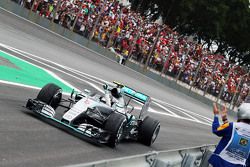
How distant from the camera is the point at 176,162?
790 centimetres

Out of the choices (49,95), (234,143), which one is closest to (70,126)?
(49,95)

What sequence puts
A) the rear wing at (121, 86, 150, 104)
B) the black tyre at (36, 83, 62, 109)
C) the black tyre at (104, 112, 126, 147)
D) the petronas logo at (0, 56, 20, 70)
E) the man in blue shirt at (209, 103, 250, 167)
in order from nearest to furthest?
the man in blue shirt at (209, 103, 250, 167)
the black tyre at (104, 112, 126, 147)
the black tyre at (36, 83, 62, 109)
the rear wing at (121, 86, 150, 104)
the petronas logo at (0, 56, 20, 70)

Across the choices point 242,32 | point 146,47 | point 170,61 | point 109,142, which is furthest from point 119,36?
point 242,32

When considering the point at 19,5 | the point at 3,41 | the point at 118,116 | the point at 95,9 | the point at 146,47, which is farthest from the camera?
the point at 146,47

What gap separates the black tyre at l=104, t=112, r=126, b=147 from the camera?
10023 millimetres

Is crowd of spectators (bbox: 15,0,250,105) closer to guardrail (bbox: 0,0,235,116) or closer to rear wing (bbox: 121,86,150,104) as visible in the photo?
guardrail (bbox: 0,0,235,116)

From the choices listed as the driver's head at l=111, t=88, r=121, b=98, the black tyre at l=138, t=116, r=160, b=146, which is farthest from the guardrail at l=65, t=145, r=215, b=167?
the black tyre at l=138, t=116, r=160, b=146

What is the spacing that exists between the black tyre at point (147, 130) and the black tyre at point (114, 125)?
182 centimetres

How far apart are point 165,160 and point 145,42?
27.7m

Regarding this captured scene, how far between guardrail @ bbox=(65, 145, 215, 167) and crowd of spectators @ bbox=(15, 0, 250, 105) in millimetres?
21283

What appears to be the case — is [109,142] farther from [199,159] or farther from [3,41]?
[3,41]

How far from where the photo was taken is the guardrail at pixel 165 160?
573cm

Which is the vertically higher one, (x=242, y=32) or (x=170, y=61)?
(x=242, y=32)

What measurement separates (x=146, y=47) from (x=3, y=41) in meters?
16.1
